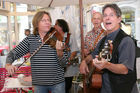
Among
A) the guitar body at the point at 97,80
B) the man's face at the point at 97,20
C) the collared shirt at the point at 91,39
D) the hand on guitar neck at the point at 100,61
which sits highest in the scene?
the man's face at the point at 97,20

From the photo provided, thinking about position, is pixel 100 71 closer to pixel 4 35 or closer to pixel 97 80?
pixel 97 80

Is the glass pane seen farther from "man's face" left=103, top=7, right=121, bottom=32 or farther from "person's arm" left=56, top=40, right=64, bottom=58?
"man's face" left=103, top=7, right=121, bottom=32

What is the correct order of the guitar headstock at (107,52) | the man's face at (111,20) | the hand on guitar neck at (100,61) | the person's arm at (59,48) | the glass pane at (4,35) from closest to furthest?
the hand on guitar neck at (100,61)
the guitar headstock at (107,52)
the man's face at (111,20)
the person's arm at (59,48)
the glass pane at (4,35)

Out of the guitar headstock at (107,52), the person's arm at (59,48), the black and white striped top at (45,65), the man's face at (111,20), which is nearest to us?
the guitar headstock at (107,52)

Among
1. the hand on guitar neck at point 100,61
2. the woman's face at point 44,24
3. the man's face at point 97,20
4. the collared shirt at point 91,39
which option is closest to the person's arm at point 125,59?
the hand on guitar neck at point 100,61

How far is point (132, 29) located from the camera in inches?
211

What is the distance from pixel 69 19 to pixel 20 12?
3.05 m

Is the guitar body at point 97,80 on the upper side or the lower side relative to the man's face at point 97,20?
lower

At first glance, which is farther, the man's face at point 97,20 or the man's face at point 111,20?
the man's face at point 97,20

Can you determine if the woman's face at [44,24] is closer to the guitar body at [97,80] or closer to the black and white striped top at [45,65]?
the black and white striped top at [45,65]

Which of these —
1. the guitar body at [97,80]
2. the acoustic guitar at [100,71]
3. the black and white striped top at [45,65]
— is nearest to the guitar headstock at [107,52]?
the acoustic guitar at [100,71]

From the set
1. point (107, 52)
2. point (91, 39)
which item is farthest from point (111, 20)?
point (91, 39)

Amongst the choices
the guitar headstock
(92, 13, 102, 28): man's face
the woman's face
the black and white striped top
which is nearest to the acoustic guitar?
the guitar headstock

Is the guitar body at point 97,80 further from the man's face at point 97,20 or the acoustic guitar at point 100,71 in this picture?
the man's face at point 97,20
